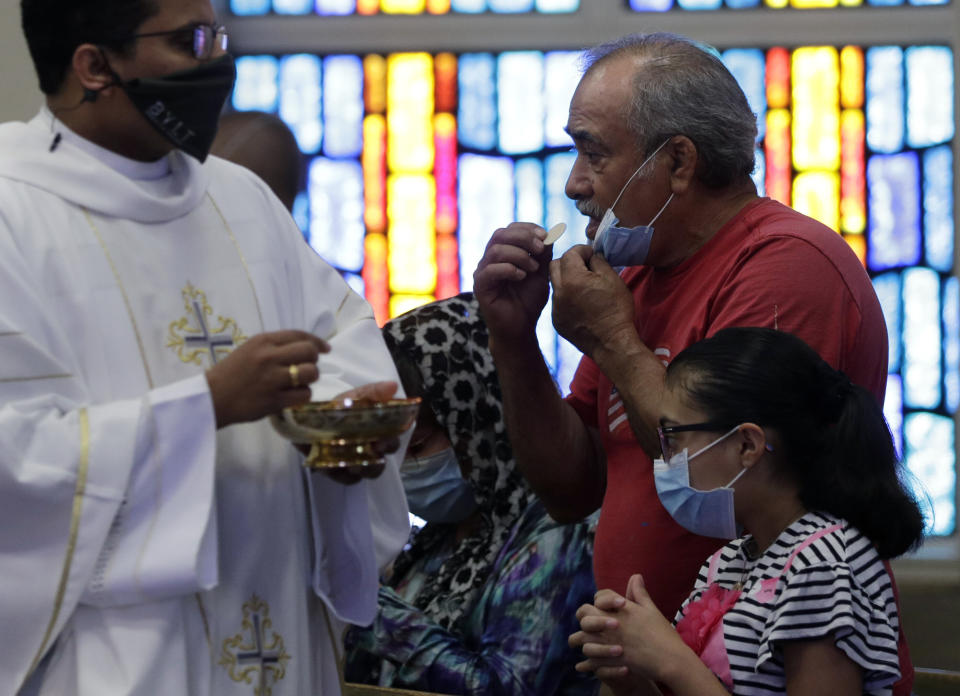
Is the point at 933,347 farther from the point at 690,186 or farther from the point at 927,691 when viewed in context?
the point at 690,186

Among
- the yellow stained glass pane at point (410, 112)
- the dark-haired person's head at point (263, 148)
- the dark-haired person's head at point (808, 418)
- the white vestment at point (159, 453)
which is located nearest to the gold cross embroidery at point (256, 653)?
the white vestment at point (159, 453)

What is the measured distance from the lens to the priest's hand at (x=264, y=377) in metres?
2.18

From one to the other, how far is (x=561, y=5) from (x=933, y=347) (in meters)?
2.23

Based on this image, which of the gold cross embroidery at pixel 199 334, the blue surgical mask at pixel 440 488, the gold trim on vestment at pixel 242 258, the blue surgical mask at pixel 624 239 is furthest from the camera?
the blue surgical mask at pixel 440 488

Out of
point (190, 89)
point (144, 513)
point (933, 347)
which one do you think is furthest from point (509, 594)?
point (933, 347)

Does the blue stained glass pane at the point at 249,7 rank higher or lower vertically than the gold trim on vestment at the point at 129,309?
higher

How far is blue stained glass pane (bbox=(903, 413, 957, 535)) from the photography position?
5.79 meters

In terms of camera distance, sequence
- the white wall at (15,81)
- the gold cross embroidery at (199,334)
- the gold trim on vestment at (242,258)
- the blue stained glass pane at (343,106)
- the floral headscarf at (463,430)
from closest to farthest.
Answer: the gold cross embroidery at (199,334) → the gold trim on vestment at (242,258) → the floral headscarf at (463,430) → the white wall at (15,81) → the blue stained glass pane at (343,106)

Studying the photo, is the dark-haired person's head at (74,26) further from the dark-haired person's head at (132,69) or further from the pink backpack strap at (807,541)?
the pink backpack strap at (807,541)

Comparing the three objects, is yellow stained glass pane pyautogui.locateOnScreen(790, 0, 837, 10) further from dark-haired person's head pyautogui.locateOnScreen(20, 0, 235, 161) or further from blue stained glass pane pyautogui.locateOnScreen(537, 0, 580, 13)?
dark-haired person's head pyautogui.locateOnScreen(20, 0, 235, 161)

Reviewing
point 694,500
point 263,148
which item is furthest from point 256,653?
point 263,148

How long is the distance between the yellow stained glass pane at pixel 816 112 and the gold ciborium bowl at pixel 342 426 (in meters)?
4.09

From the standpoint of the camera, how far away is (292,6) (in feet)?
21.0

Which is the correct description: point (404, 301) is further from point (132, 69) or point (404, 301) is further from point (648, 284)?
point (132, 69)
